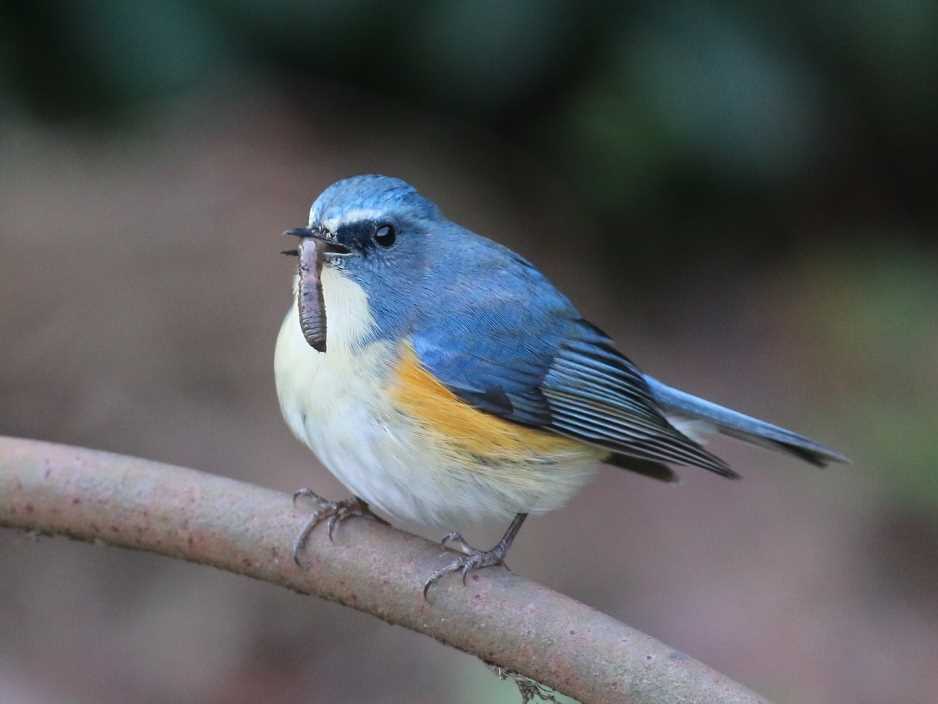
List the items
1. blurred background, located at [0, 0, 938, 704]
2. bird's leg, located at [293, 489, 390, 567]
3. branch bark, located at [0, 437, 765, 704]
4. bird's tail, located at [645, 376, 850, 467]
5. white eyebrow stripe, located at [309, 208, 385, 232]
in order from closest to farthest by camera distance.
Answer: branch bark, located at [0, 437, 765, 704]
bird's leg, located at [293, 489, 390, 567]
white eyebrow stripe, located at [309, 208, 385, 232]
bird's tail, located at [645, 376, 850, 467]
blurred background, located at [0, 0, 938, 704]

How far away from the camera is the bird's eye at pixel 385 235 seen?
106 inches

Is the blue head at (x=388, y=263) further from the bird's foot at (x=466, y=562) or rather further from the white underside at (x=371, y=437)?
the bird's foot at (x=466, y=562)

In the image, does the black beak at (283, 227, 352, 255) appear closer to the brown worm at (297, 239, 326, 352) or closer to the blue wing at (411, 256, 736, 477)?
the brown worm at (297, 239, 326, 352)

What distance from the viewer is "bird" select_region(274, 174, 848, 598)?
8.27 feet

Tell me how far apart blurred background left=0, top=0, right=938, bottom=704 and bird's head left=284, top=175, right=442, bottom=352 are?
A: 4.70 ft

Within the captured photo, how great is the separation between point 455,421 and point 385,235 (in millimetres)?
417

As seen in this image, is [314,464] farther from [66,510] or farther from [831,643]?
[66,510]

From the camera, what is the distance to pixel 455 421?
2562 millimetres

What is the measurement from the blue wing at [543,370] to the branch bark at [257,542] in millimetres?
433

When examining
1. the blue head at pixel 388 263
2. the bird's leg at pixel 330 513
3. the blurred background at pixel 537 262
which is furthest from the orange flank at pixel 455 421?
the blurred background at pixel 537 262

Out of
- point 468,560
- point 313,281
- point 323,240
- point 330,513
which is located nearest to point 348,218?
point 323,240

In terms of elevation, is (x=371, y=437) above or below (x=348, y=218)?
below

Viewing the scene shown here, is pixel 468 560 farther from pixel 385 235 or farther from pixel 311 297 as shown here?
pixel 385 235

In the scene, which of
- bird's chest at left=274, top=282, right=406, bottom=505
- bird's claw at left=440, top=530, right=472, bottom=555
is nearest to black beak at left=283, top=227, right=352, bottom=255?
bird's chest at left=274, top=282, right=406, bottom=505
